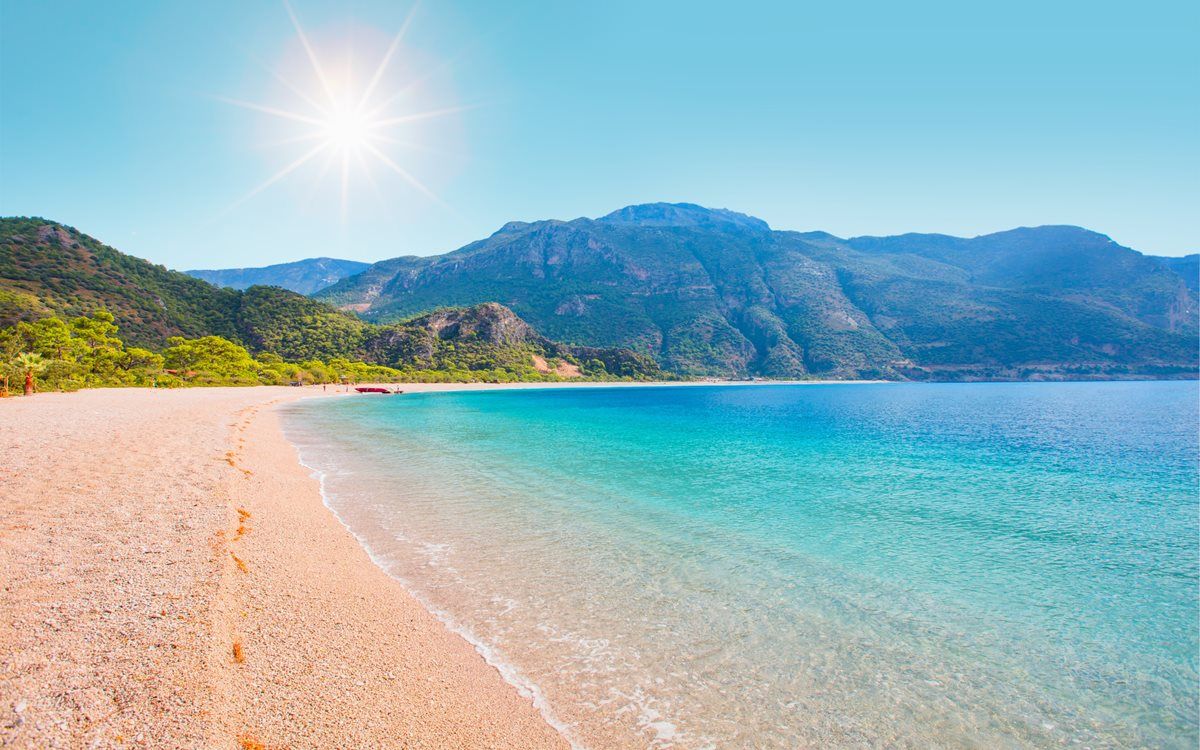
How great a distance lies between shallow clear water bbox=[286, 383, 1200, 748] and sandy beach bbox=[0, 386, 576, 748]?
913 millimetres

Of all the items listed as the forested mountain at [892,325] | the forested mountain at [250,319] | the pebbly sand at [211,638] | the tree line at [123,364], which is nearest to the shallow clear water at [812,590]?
the pebbly sand at [211,638]

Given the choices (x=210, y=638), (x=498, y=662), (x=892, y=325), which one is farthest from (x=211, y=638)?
(x=892, y=325)

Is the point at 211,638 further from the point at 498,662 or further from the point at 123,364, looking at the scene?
the point at 123,364

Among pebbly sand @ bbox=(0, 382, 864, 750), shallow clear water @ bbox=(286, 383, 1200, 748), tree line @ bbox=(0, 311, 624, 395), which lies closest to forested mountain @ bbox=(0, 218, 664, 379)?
tree line @ bbox=(0, 311, 624, 395)

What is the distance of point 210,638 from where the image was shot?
18.4 feet

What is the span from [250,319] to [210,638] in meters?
122

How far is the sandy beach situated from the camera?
4.27 metres

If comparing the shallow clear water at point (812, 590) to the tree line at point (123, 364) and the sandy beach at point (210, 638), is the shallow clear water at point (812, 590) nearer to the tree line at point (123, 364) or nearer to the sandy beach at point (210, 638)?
the sandy beach at point (210, 638)

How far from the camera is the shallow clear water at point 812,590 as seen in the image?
5945 mm

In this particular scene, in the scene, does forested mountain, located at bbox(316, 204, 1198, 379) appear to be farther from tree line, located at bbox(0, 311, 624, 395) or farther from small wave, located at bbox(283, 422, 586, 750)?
small wave, located at bbox(283, 422, 586, 750)

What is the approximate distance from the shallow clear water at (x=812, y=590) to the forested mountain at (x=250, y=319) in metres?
68.9

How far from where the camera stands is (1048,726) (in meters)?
5.82

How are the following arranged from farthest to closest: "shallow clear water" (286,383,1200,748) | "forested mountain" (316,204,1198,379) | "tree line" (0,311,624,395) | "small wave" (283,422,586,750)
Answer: "forested mountain" (316,204,1198,379) → "tree line" (0,311,624,395) → "shallow clear water" (286,383,1200,748) → "small wave" (283,422,586,750)

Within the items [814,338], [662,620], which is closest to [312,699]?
[662,620]
